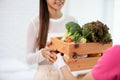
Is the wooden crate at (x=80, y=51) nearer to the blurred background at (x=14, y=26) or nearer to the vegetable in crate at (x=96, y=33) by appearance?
the vegetable in crate at (x=96, y=33)

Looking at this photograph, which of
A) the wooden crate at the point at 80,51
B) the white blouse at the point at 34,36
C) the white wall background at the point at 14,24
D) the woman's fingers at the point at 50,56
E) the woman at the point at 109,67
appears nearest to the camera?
the woman at the point at 109,67

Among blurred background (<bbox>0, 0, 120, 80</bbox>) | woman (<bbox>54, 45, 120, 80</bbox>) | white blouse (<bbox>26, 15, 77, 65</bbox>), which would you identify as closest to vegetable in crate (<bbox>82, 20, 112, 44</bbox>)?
woman (<bbox>54, 45, 120, 80</bbox>)

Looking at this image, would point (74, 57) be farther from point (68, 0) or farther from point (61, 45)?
point (68, 0)

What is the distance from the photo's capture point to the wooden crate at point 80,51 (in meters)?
0.98

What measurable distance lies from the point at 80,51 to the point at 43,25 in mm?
445

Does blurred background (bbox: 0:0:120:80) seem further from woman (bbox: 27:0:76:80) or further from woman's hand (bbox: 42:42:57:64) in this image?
woman's hand (bbox: 42:42:57:64)

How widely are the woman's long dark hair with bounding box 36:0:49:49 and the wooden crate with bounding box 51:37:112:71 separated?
0.29m

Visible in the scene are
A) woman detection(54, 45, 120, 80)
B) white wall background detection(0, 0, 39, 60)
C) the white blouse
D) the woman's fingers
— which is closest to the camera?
woman detection(54, 45, 120, 80)

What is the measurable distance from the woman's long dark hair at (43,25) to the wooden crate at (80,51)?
0.29 metres

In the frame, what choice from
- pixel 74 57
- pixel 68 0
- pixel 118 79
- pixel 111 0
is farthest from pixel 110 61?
pixel 111 0

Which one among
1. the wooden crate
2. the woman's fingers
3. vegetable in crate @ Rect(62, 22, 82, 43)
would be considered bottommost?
the woman's fingers

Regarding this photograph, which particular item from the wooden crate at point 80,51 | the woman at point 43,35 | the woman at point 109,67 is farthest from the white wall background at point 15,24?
the woman at point 109,67

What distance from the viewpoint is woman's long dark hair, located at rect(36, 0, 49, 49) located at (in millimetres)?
1340

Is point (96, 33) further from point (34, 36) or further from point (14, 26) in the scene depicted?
point (14, 26)
